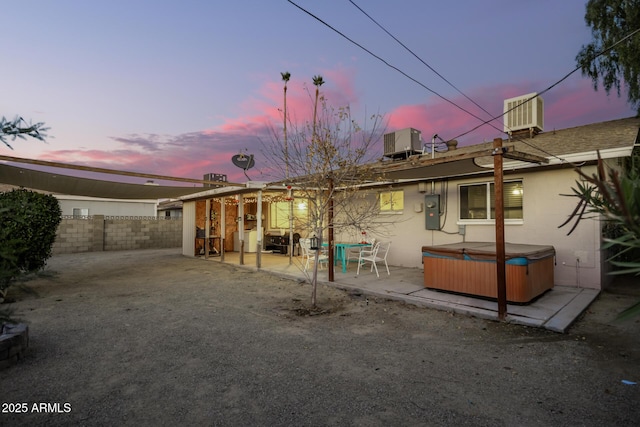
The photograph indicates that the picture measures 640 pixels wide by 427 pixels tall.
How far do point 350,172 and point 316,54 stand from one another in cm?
433

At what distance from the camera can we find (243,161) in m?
10.9

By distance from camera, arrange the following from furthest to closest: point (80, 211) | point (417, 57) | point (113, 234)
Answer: point (80, 211)
point (113, 234)
point (417, 57)

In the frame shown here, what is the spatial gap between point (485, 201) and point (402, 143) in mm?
2818

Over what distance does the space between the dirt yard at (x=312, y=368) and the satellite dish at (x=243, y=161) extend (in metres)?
5.97

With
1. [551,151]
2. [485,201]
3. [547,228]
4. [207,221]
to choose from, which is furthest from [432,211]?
[207,221]

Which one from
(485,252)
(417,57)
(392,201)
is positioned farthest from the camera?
(392,201)

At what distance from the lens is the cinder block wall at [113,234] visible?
15.3 meters

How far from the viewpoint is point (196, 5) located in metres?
6.90

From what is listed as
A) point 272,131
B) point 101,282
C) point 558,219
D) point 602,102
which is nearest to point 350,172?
point 272,131

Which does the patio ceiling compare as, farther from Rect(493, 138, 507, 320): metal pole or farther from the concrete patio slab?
Rect(493, 138, 507, 320): metal pole

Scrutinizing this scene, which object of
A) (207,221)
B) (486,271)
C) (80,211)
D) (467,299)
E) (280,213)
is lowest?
(467,299)

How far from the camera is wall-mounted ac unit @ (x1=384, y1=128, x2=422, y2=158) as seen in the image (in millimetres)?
9281

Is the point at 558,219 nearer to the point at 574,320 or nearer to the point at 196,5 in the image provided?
the point at 574,320

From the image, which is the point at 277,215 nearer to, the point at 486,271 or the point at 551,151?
the point at 486,271
